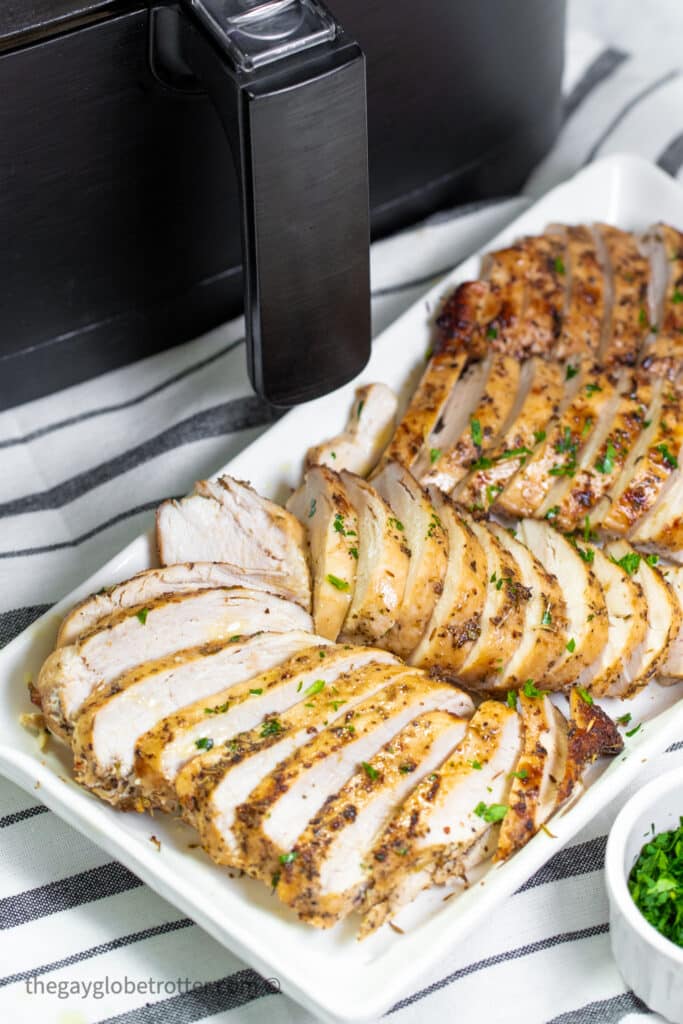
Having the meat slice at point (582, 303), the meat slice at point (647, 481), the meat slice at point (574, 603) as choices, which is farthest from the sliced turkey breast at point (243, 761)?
the meat slice at point (582, 303)

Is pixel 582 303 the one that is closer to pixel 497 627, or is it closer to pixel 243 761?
pixel 497 627

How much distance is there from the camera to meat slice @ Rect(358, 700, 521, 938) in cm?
267

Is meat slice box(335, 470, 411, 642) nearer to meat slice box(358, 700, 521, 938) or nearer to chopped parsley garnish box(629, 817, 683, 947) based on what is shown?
meat slice box(358, 700, 521, 938)

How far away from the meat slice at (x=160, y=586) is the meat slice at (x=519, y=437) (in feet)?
1.83

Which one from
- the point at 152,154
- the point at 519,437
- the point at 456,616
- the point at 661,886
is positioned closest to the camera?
the point at 661,886

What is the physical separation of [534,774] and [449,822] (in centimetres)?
22

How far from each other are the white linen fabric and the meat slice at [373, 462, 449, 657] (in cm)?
58

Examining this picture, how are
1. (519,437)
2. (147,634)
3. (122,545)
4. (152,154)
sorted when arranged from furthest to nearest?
(122,545) → (519,437) → (152,154) → (147,634)

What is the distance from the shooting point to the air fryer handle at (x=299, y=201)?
9.65 ft

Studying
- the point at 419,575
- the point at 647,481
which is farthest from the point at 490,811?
the point at 647,481

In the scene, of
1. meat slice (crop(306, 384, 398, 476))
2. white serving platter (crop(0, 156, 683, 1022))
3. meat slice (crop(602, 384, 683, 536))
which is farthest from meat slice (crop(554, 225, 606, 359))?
white serving platter (crop(0, 156, 683, 1022))

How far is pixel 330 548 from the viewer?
3.15 meters

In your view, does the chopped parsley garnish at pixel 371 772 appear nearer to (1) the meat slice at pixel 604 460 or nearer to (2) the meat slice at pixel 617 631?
(2) the meat slice at pixel 617 631

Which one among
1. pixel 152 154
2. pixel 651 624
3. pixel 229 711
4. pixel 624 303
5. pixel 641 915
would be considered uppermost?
pixel 152 154
